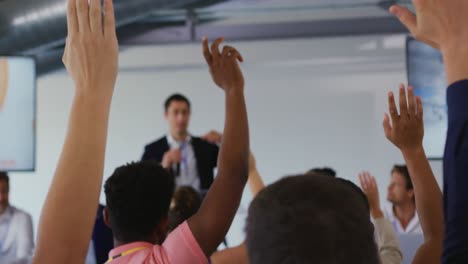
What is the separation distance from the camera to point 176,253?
135cm

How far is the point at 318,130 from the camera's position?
20.6 ft

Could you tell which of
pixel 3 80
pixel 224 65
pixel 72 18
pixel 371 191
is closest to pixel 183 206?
pixel 371 191

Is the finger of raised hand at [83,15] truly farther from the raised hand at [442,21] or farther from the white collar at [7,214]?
the white collar at [7,214]

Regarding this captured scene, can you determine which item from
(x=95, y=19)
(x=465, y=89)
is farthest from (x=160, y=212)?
(x=465, y=89)

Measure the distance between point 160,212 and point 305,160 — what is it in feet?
15.7

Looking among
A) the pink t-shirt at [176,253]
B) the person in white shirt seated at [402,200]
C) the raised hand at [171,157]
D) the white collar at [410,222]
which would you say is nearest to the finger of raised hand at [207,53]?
the pink t-shirt at [176,253]

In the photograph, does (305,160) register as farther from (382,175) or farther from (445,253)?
(445,253)

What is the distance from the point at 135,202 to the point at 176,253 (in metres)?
0.21

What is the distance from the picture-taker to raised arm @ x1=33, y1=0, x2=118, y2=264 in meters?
0.75

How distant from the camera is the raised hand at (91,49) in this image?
0.82 metres

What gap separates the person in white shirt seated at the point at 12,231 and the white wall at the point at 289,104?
176 centimetres

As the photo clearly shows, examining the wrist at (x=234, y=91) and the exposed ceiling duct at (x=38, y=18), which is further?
the exposed ceiling duct at (x=38, y=18)

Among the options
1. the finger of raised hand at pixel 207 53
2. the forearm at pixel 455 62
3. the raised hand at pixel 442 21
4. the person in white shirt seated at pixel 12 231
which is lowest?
the person in white shirt seated at pixel 12 231

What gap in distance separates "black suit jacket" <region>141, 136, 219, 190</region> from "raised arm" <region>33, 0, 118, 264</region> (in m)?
3.56
